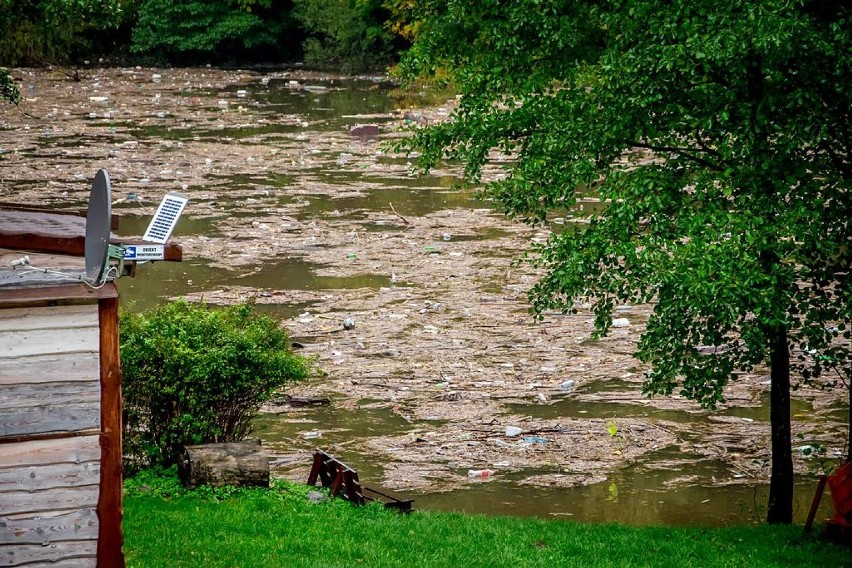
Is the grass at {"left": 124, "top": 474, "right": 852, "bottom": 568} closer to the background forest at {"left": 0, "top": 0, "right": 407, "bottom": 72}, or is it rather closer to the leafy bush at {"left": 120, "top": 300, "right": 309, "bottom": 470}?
the leafy bush at {"left": 120, "top": 300, "right": 309, "bottom": 470}

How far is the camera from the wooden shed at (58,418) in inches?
224

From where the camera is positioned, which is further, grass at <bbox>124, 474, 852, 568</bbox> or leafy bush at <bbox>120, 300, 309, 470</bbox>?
leafy bush at <bbox>120, 300, 309, 470</bbox>

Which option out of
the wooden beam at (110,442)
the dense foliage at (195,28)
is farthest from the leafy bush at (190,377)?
the dense foliage at (195,28)

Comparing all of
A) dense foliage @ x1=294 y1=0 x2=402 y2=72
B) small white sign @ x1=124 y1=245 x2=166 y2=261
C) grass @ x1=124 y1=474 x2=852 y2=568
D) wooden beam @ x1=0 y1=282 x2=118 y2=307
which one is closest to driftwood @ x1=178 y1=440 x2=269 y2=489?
grass @ x1=124 y1=474 x2=852 y2=568

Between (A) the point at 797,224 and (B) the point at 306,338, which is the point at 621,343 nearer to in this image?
(B) the point at 306,338

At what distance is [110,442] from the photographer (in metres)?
5.87

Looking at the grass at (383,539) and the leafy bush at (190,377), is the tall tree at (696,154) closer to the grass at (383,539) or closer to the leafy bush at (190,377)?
the grass at (383,539)

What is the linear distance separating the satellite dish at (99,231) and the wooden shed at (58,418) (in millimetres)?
113

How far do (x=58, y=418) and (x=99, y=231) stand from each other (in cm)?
95

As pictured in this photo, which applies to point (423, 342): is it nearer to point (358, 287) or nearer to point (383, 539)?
Answer: point (358, 287)

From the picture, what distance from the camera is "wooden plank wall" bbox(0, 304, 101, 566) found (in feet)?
18.7

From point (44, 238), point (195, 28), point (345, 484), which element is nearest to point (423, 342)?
point (345, 484)

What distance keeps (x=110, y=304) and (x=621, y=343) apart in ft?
27.6

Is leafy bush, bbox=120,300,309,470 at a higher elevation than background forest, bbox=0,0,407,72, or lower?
lower
